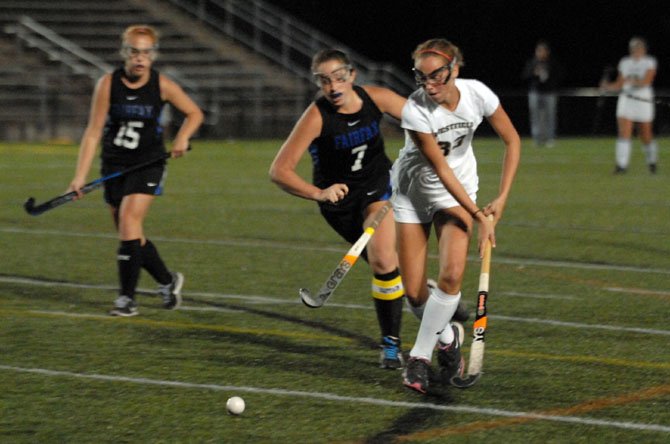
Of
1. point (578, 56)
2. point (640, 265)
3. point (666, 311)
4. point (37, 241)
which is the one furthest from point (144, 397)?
point (578, 56)

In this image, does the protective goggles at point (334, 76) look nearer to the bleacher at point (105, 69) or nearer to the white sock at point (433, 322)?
the white sock at point (433, 322)

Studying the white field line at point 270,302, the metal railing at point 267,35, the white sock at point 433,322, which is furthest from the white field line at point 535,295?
the metal railing at point 267,35

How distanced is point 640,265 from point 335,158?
4147 millimetres

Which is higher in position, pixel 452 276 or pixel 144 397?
pixel 452 276

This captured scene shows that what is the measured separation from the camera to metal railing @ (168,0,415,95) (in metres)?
32.9

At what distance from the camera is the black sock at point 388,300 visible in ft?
22.2

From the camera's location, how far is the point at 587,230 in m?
12.7

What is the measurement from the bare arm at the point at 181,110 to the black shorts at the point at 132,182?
168 millimetres

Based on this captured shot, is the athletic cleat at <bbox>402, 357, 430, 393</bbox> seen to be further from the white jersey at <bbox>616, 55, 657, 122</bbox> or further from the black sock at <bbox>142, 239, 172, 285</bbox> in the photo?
the white jersey at <bbox>616, 55, 657, 122</bbox>

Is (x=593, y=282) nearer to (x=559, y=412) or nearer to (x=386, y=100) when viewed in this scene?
(x=386, y=100)

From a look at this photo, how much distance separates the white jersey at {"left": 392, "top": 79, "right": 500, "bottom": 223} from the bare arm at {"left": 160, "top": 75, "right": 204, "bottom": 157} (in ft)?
7.44

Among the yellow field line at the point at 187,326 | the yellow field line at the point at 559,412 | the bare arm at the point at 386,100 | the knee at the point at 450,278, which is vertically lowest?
the yellow field line at the point at 187,326

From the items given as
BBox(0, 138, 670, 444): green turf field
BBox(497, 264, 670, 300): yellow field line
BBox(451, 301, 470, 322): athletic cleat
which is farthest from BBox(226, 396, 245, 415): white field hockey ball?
BBox(497, 264, 670, 300): yellow field line

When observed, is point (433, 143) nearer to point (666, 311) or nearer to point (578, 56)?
point (666, 311)
